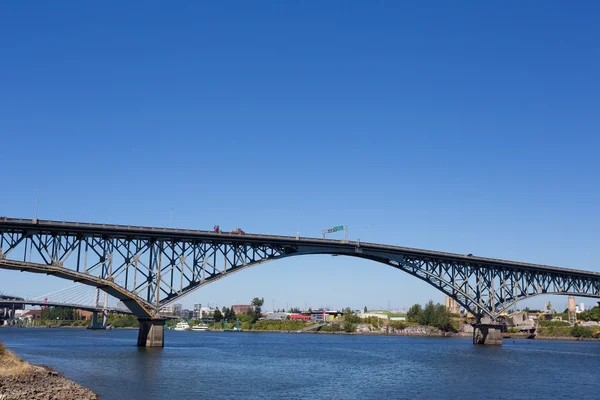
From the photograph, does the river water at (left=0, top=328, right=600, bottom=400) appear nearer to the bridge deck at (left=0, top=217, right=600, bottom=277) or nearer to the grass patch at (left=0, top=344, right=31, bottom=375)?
the grass patch at (left=0, top=344, right=31, bottom=375)

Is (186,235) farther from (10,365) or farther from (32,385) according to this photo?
(32,385)

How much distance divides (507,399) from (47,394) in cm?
3253

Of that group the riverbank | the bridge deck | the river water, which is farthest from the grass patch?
the bridge deck

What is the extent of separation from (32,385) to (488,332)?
98504 millimetres

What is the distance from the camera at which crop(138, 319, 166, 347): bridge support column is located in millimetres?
84062

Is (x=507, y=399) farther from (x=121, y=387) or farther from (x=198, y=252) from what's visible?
(x=198, y=252)

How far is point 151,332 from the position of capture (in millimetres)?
84750

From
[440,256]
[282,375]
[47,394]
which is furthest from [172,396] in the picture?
[440,256]

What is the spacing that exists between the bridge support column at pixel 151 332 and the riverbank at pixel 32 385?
142ft

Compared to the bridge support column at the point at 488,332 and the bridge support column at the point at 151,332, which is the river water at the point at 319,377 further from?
the bridge support column at the point at 488,332

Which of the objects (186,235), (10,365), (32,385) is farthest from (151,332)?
(32,385)

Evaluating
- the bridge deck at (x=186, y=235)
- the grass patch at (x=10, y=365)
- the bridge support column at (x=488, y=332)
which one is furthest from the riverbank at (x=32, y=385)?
the bridge support column at (x=488, y=332)

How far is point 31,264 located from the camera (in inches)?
2899

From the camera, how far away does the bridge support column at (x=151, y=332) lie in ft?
276
